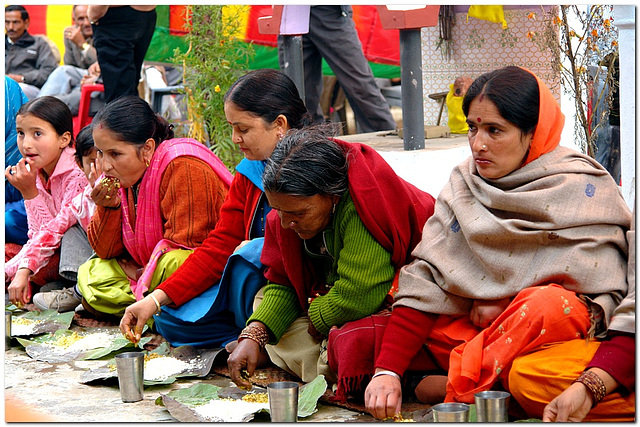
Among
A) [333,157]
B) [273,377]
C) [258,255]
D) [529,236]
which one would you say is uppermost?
[333,157]

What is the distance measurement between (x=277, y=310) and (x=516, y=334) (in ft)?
3.41

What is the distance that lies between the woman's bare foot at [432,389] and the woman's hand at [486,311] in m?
0.24

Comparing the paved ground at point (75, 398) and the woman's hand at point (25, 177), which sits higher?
the woman's hand at point (25, 177)

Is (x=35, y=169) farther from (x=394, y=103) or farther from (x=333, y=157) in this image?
(x=394, y=103)

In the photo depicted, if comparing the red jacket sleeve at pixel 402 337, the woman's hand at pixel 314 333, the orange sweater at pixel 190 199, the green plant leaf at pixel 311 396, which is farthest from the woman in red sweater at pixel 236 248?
the red jacket sleeve at pixel 402 337

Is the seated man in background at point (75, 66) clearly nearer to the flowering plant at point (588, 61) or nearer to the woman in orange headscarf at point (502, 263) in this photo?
the flowering plant at point (588, 61)

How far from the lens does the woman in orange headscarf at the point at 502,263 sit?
260 centimetres

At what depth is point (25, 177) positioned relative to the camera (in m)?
4.82

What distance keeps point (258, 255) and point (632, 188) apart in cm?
172

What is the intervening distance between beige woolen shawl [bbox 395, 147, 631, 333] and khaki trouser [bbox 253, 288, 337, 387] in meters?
0.47

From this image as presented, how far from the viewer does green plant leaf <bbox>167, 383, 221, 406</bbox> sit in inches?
120

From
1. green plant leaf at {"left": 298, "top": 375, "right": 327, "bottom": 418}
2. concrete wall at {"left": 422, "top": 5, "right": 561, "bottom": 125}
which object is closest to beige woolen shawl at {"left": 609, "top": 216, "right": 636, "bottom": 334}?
green plant leaf at {"left": 298, "top": 375, "right": 327, "bottom": 418}

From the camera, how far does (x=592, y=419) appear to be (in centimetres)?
242

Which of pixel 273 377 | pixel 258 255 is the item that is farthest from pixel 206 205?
pixel 273 377
